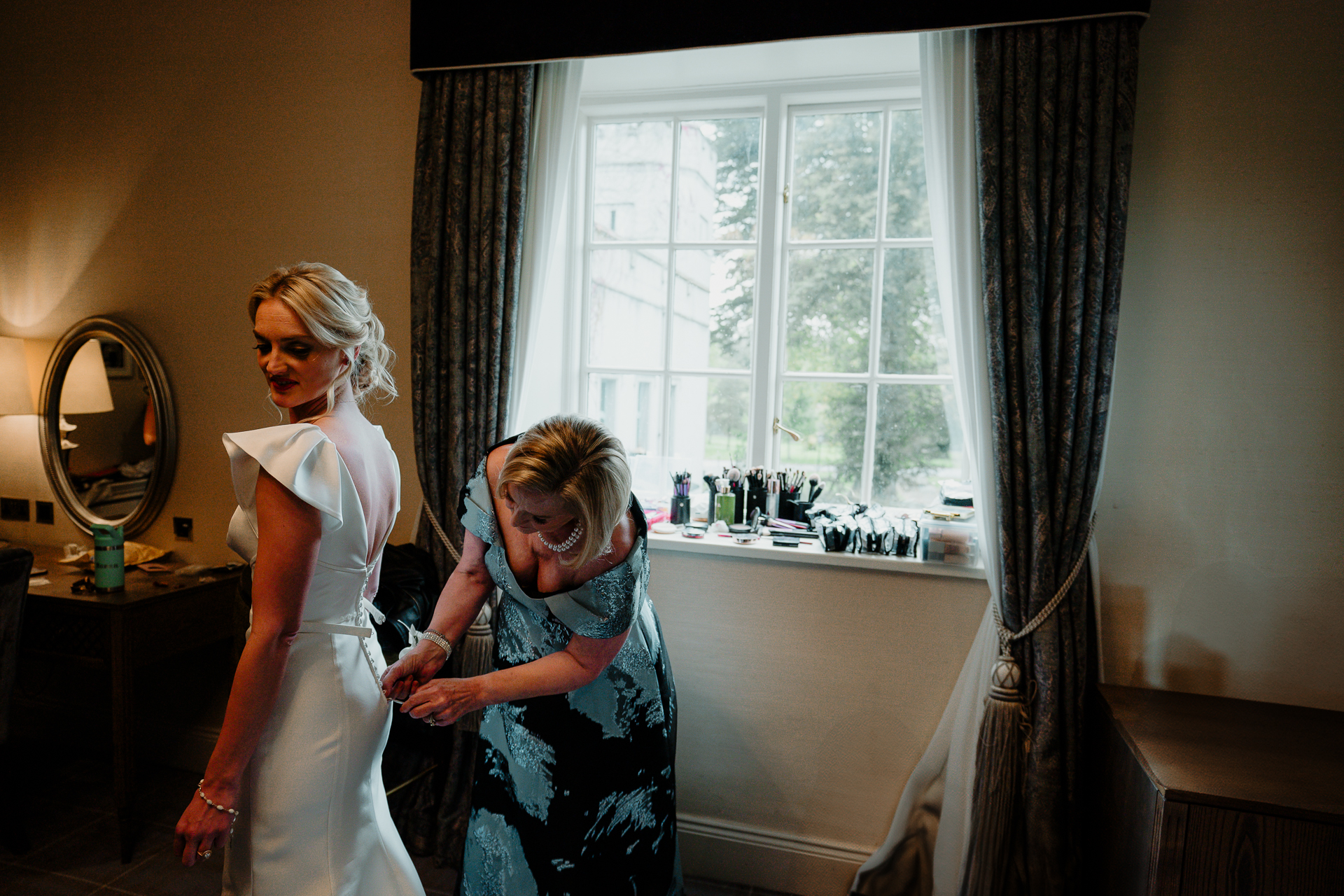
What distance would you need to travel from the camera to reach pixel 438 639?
159 centimetres

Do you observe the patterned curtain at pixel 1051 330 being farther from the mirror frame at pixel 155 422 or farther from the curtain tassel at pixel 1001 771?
the mirror frame at pixel 155 422

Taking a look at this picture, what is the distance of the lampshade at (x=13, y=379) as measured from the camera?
9.45 feet

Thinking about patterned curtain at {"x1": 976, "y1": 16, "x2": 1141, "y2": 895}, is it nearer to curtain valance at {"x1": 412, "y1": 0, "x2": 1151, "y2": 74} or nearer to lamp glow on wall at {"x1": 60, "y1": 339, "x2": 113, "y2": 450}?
curtain valance at {"x1": 412, "y1": 0, "x2": 1151, "y2": 74}

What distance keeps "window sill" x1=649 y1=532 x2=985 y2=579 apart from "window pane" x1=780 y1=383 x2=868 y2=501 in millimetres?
346

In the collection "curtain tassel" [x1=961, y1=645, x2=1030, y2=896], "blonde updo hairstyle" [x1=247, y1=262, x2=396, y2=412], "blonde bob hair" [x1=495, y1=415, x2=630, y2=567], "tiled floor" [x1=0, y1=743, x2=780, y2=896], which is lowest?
"tiled floor" [x1=0, y1=743, x2=780, y2=896]

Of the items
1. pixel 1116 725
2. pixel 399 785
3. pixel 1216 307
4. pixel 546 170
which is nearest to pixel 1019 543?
pixel 1116 725

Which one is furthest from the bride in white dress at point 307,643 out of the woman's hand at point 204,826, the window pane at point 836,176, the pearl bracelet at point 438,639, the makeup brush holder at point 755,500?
the window pane at point 836,176

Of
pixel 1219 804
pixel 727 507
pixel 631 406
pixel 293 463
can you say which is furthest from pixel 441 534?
pixel 1219 804

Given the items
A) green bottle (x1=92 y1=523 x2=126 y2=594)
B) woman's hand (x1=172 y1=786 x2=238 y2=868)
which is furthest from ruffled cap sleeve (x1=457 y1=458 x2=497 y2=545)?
green bottle (x1=92 y1=523 x2=126 y2=594)

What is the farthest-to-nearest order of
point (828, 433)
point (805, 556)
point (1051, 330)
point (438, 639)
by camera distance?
point (828, 433) < point (805, 556) < point (1051, 330) < point (438, 639)

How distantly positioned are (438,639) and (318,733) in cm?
32

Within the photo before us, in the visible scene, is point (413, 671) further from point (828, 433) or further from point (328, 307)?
point (828, 433)

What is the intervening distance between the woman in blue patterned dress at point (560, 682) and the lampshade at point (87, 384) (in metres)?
2.22

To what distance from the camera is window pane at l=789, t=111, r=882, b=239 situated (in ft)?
8.20
